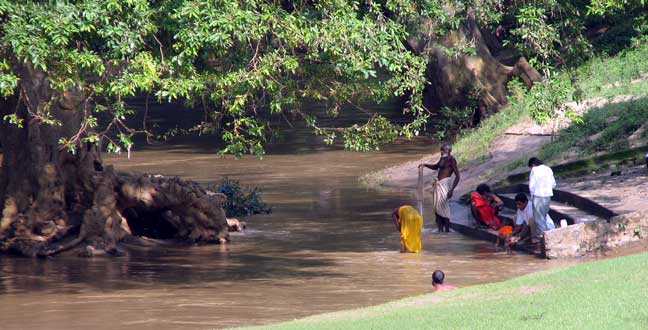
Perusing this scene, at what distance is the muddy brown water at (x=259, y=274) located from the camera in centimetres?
1388

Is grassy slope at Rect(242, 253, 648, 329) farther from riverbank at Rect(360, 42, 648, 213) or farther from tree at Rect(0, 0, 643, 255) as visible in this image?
riverbank at Rect(360, 42, 648, 213)

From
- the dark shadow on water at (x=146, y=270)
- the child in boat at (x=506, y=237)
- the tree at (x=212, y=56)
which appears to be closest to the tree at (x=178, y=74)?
the tree at (x=212, y=56)

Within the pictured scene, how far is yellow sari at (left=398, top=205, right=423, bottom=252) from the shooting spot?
58.1ft

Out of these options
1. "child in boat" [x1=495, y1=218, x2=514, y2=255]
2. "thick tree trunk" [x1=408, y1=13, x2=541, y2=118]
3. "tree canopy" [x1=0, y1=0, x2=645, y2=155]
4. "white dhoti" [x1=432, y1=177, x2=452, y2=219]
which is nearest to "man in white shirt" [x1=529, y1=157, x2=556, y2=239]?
"child in boat" [x1=495, y1=218, x2=514, y2=255]

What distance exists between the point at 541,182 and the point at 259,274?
4.18 metres

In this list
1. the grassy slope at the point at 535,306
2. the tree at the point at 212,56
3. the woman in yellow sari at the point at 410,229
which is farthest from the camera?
the woman in yellow sari at the point at 410,229

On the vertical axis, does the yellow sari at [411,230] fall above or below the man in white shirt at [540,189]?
below

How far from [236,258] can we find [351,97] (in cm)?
412

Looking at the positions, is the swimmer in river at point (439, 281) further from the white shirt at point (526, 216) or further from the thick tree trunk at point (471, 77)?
the thick tree trunk at point (471, 77)

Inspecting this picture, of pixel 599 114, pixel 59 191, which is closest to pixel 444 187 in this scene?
pixel 59 191

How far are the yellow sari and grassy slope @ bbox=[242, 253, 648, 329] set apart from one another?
4616 millimetres

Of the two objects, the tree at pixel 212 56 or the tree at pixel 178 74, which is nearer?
the tree at pixel 212 56

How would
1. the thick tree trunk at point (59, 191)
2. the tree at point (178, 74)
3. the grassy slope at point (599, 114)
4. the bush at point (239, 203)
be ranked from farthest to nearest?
1. the bush at point (239, 203)
2. the grassy slope at point (599, 114)
3. the thick tree trunk at point (59, 191)
4. the tree at point (178, 74)

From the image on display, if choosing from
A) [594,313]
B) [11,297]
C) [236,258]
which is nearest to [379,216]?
[236,258]
